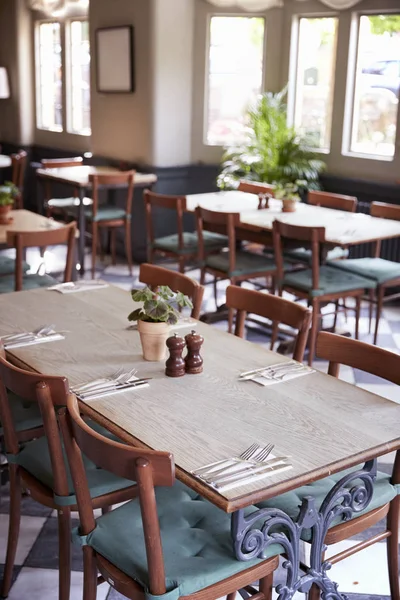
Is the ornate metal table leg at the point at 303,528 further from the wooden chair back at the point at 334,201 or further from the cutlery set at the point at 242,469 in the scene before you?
the wooden chair back at the point at 334,201

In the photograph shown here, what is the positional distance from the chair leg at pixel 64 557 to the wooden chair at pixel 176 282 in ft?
3.49

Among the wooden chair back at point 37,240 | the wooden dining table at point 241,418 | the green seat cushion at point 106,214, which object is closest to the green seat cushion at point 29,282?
the wooden chair back at point 37,240

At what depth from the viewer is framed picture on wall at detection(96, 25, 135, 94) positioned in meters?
7.17

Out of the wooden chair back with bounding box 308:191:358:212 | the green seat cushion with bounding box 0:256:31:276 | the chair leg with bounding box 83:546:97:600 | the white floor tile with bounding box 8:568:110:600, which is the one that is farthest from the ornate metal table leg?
the wooden chair back with bounding box 308:191:358:212

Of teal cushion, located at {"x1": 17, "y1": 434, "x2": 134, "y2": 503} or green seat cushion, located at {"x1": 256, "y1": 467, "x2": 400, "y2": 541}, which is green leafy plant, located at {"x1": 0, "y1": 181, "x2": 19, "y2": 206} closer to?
teal cushion, located at {"x1": 17, "y1": 434, "x2": 134, "y2": 503}

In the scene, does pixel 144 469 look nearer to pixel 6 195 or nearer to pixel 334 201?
pixel 6 195

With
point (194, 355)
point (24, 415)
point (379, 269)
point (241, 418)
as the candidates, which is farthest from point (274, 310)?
point (379, 269)

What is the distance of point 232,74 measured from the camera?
737cm

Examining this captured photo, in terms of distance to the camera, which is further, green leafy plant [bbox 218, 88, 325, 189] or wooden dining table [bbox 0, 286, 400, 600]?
green leafy plant [bbox 218, 88, 325, 189]

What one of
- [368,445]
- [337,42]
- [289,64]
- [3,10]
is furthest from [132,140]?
[368,445]

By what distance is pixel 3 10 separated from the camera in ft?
30.8

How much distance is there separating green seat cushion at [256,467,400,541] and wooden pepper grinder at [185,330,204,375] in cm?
45

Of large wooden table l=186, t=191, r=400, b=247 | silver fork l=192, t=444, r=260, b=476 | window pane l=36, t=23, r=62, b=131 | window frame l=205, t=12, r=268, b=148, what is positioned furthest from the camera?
window pane l=36, t=23, r=62, b=131

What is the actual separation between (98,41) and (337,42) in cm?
247
